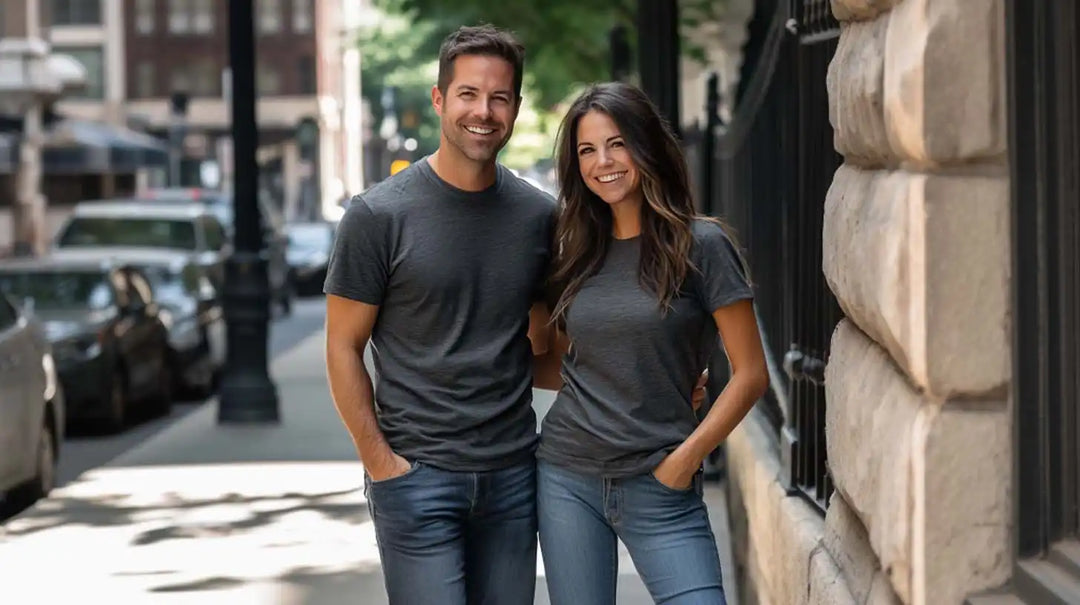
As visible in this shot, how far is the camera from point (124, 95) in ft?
294

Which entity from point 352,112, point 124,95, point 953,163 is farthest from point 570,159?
point 352,112

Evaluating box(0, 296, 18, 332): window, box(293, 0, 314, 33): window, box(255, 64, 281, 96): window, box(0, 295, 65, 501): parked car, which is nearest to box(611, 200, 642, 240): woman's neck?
box(0, 295, 65, 501): parked car

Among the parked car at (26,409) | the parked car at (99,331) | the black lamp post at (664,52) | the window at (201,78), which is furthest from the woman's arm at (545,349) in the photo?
the window at (201,78)

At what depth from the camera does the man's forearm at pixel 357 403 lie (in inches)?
186

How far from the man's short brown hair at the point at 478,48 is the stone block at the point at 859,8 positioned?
0.71 m

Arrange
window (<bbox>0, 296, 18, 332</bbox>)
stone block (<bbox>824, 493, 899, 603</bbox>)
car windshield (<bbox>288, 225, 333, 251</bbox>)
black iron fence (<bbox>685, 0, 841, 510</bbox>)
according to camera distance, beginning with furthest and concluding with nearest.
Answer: car windshield (<bbox>288, 225, 333, 251</bbox>)
window (<bbox>0, 296, 18, 332</bbox>)
black iron fence (<bbox>685, 0, 841, 510</bbox>)
stone block (<bbox>824, 493, 899, 603</bbox>)

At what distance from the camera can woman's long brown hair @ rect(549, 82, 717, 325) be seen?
4.60 m

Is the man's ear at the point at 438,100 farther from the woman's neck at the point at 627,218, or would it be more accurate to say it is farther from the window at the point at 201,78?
the window at the point at 201,78

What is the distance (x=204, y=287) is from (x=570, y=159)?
17239mm

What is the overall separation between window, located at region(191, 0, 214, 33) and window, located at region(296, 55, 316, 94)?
404 centimetres

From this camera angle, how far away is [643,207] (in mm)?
4715

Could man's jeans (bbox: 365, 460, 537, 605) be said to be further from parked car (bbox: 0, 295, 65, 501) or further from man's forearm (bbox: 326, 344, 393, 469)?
parked car (bbox: 0, 295, 65, 501)

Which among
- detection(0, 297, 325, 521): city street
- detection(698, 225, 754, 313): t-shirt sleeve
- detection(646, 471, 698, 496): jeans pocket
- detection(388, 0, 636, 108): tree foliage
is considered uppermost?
detection(388, 0, 636, 108): tree foliage

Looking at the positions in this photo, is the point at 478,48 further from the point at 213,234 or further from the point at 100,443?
the point at 213,234
